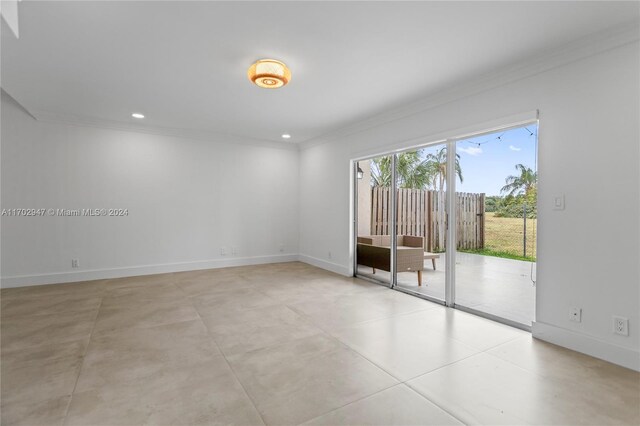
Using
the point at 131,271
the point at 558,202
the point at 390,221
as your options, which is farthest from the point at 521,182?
the point at 131,271

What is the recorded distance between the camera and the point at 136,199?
5.38 meters

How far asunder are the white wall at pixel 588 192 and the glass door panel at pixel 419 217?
3.83 feet

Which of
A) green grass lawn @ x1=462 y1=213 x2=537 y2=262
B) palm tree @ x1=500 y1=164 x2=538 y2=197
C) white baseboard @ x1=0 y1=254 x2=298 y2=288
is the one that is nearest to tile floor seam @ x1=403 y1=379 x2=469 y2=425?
green grass lawn @ x1=462 y1=213 x2=537 y2=262

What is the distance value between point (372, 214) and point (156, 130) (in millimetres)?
4266

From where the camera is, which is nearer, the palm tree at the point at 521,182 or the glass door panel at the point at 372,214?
the palm tree at the point at 521,182

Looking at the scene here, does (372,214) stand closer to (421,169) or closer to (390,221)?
(390,221)

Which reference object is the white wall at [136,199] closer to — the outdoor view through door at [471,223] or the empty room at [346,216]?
the empty room at [346,216]

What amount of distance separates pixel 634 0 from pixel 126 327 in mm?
5040

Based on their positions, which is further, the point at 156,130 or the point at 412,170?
the point at 156,130

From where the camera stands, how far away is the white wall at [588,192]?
2354mm

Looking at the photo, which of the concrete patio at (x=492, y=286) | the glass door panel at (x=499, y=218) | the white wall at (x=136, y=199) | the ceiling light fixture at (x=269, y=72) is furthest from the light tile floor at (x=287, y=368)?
the ceiling light fixture at (x=269, y=72)

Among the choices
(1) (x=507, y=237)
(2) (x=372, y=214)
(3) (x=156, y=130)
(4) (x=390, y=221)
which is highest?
(3) (x=156, y=130)

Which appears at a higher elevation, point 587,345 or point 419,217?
point 419,217

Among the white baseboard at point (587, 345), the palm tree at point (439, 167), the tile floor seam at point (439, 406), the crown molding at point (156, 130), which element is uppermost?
the crown molding at point (156, 130)
